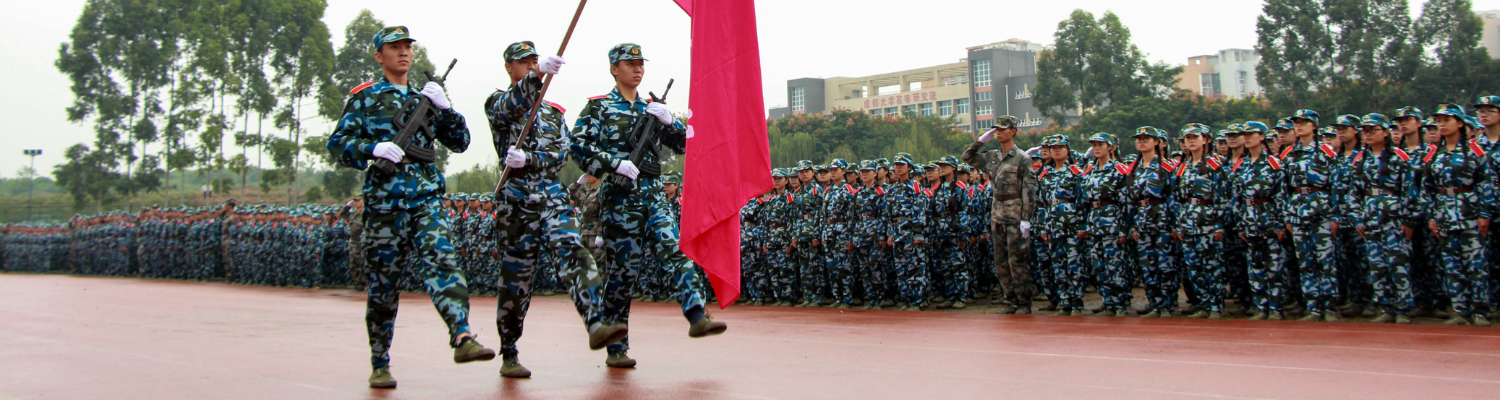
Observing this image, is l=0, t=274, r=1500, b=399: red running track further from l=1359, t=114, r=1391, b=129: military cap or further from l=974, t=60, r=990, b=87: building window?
l=974, t=60, r=990, b=87: building window

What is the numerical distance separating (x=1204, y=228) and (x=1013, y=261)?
5.46 ft

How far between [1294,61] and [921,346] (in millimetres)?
36517

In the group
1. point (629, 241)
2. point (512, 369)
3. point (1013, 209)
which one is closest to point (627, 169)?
point (629, 241)

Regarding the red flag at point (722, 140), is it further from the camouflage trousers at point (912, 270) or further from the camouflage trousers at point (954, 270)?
the camouflage trousers at point (954, 270)

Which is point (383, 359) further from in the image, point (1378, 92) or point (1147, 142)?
point (1378, 92)

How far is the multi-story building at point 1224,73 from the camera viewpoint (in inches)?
3159

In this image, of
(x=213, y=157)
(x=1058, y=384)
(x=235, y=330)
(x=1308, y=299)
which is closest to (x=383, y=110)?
(x=1058, y=384)

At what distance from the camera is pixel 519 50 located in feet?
17.9

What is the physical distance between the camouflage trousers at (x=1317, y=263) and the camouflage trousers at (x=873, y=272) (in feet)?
13.8

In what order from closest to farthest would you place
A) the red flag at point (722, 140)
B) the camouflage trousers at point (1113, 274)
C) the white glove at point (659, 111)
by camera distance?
the red flag at point (722, 140)
the white glove at point (659, 111)
the camouflage trousers at point (1113, 274)

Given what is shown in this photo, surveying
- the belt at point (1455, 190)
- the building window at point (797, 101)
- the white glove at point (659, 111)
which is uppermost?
the building window at point (797, 101)

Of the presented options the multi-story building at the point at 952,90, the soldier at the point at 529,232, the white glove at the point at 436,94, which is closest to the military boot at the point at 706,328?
the soldier at the point at 529,232

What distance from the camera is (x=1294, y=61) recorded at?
37.1 meters

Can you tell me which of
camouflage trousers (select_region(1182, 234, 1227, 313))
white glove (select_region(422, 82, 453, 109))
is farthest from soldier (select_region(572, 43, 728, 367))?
camouflage trousers (select_region(1182, 234, 1227, 313))
